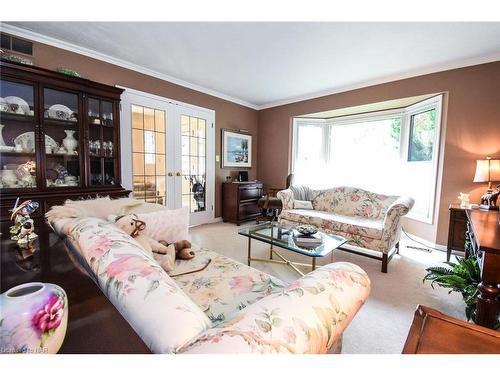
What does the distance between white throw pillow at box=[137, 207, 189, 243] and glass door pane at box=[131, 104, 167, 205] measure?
186cm

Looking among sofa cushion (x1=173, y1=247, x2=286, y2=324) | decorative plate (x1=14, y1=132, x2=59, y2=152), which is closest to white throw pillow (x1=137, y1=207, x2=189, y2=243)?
sofa cushion (x1=173, y1=247, x2=286, y2=324)

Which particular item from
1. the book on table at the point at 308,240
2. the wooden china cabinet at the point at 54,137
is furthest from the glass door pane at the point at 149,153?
the book on table at the point at 308,240

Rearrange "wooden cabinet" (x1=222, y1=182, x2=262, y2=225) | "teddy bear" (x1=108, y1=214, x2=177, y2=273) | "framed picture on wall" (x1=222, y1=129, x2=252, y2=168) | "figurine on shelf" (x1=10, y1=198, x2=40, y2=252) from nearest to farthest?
1. "figurine on shelf" (x1=10, y1=198, x2=40, y2=252)
2. "teddy bear" (x1=108, y1=214, x2=177, y2=273)
3. "wooden cabinet" (x1=222, y1=182, x2=262, y2=225)
4. "framed picture on wall" (x1=222, y1=129, x2=252, y2=168)

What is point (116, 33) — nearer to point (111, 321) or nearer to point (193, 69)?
point (193, 69)

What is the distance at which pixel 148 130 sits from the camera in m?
3.22

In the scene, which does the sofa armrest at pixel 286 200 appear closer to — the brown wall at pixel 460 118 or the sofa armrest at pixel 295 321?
the brown wall at pixel 460 118

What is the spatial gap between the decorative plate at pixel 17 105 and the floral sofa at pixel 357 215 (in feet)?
10.1

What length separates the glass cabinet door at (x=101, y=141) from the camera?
2.50 meters

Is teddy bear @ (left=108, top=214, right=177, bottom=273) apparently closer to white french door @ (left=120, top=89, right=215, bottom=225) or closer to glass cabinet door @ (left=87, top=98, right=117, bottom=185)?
glass cabinet door @ (left=87, top=98, right=117, bottom=185)

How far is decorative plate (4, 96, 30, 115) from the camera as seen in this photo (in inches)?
78.7

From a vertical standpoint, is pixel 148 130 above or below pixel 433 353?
above

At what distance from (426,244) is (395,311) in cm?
204

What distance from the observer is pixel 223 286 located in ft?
3.96
